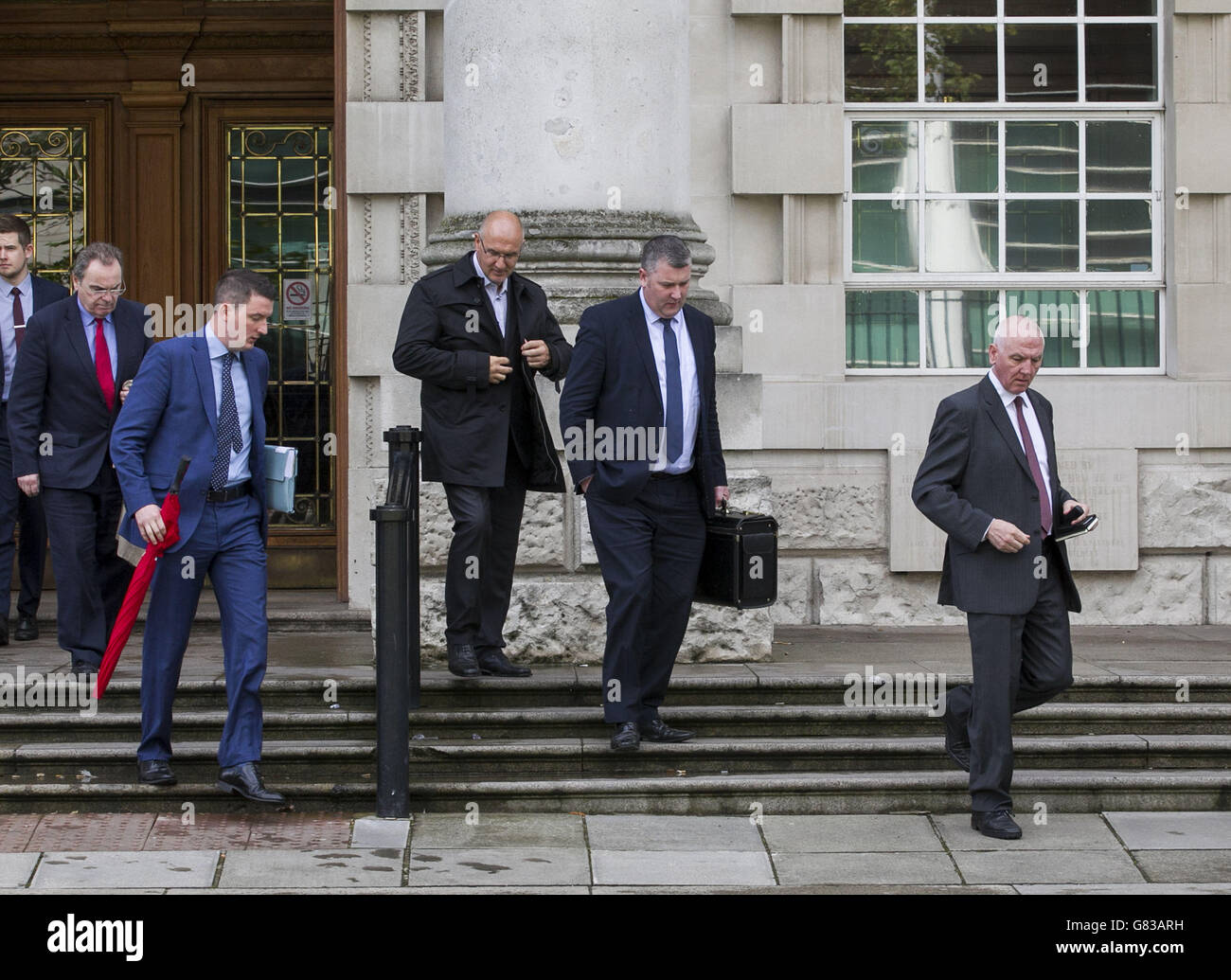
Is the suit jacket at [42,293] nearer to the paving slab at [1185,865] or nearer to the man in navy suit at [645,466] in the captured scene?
the man in navy suit at [645,466]

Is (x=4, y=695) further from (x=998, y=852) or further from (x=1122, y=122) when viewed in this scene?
(x=1122, y=122)

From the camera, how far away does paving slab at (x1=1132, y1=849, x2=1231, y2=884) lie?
636 cm

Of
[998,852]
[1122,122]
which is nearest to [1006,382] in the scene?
[998,852]

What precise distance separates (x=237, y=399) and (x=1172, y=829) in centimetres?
377

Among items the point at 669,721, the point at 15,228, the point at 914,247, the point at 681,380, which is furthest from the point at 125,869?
the point at 914,247

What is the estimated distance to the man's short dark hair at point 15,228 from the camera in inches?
351

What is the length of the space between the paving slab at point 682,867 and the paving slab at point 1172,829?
138 cm

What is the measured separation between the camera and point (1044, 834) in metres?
6.91

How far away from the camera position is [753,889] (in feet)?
20.4

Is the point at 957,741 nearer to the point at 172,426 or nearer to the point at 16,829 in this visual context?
the point at 172,426

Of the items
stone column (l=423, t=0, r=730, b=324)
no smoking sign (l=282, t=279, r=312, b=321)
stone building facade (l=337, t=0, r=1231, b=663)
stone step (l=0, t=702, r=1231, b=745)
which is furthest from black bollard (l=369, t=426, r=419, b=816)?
no smoking sign (l=282, t=279, r=312, b=321)

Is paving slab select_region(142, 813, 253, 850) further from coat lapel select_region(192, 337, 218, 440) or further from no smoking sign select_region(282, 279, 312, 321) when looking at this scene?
no smoking sign select_region(282, 279, 312, 321)

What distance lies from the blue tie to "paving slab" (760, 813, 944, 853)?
1.44 metres

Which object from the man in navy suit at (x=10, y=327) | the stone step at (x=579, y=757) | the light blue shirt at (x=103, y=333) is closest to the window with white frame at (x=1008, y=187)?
the stone step at (x=579, y=757)
